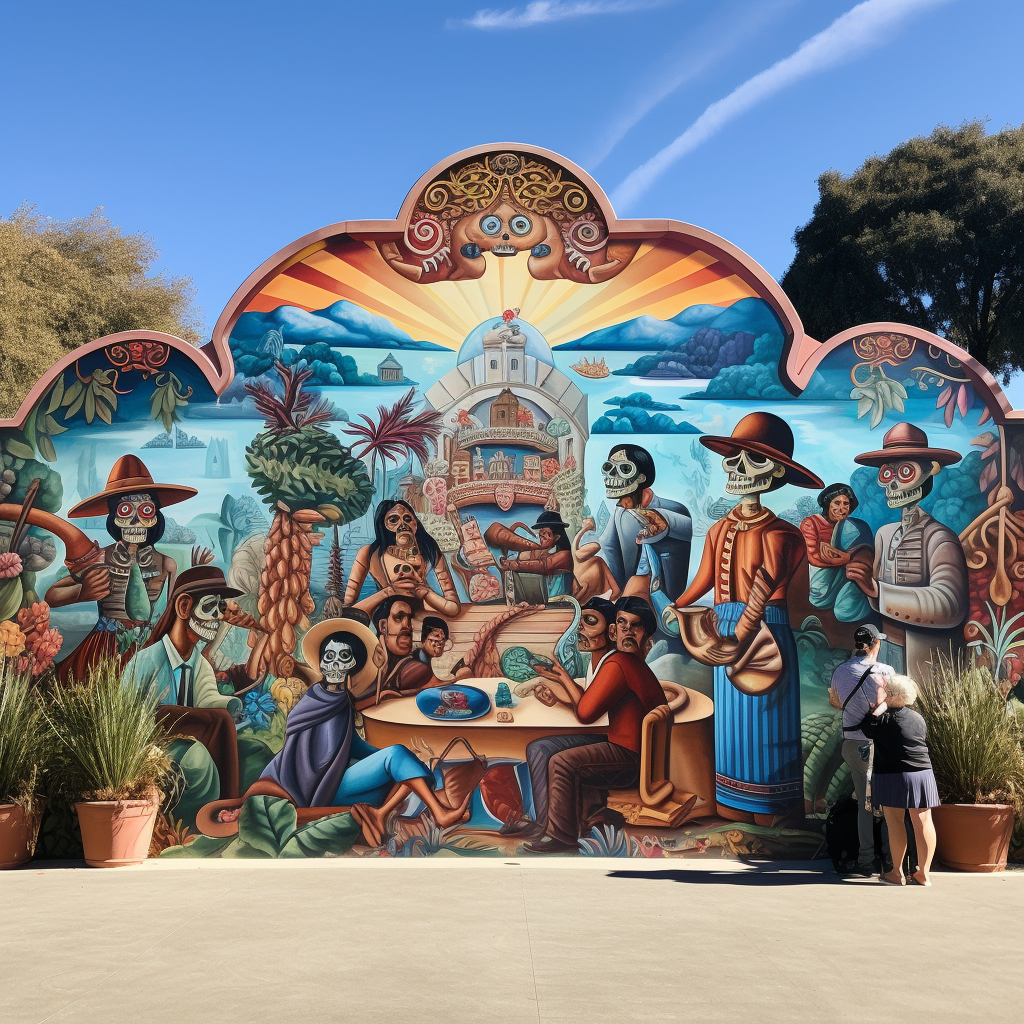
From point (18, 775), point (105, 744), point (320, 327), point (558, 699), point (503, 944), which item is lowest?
point (503, 944)

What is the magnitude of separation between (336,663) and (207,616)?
3.87ft

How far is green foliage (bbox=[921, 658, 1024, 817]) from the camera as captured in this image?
301 inches

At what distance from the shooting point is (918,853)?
718cm

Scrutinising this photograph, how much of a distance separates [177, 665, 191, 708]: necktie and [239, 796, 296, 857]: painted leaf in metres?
0.98

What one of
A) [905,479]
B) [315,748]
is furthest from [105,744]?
[905,479]

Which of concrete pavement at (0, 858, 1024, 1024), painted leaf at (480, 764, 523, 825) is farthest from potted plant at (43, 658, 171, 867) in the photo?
painted leaf at (480, 764, 523, 825)

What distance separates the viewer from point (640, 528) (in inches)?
328

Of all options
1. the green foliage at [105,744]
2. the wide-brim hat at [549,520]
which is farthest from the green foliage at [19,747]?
the wide-brim hat at [549,520]

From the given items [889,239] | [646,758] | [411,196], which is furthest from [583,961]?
Answer: [889,239]

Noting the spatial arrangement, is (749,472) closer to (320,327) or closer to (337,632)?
(337,632)

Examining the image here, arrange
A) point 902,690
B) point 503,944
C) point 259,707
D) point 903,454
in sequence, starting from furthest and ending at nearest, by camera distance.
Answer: point 903,454
point 259,707
point 902,690
point 503,944

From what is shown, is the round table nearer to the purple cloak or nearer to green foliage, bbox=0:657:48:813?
the purple cloak

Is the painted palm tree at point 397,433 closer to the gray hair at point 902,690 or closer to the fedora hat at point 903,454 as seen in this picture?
the fedora hat at point 903,454

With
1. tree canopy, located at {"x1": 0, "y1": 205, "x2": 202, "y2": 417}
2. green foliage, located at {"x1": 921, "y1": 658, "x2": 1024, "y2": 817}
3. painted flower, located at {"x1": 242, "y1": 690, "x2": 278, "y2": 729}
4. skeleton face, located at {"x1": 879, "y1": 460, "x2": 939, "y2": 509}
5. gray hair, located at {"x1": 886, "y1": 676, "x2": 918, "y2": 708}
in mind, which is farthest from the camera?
tree canopy, located at {"x1": 0, "y1": 205, "x2": 202, "y2": 417}
